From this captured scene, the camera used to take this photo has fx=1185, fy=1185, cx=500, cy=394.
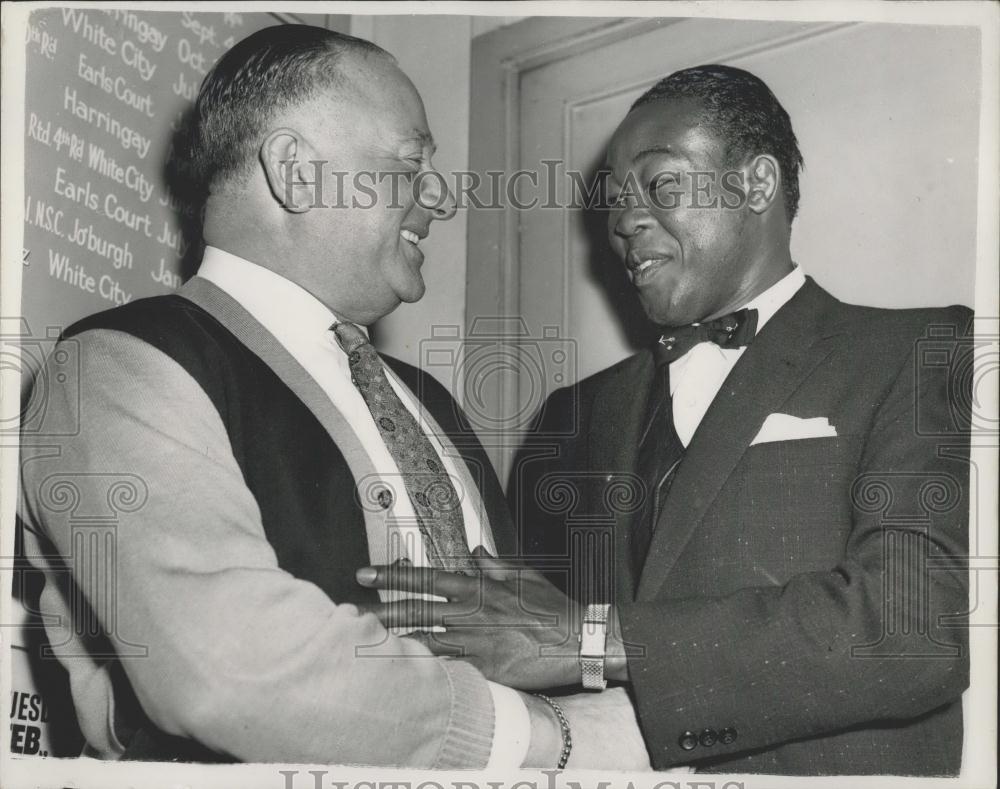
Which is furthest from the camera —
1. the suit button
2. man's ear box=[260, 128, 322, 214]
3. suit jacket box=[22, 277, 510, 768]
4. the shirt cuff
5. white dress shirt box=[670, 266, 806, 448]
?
white dress shirt box=[670, 266, 806, 448]

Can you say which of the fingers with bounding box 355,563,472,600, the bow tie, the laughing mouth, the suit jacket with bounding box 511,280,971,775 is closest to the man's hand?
the fingers with bounding box 355,563,472,600

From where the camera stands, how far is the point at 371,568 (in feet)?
5.16

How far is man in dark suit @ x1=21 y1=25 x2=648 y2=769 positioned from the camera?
1.41 metres

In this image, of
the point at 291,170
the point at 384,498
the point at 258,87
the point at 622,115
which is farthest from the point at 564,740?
the point at 622,115

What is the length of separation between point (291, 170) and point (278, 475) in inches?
19.2

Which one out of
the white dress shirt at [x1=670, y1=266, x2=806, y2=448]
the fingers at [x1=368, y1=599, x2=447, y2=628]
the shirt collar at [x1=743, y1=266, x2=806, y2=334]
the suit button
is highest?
the shirt collar at [x1=743, y1=266, x2=806, y2=334]

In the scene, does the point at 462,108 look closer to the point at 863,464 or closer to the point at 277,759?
the point at 863,464

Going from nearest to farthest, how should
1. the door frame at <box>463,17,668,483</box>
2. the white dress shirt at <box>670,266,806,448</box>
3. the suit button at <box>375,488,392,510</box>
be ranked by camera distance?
1. the suit button at <box>375,488,392,510</box>
2. the white dress shirt at <box>670,266,806,448</box>
3. the door frame at <box>463,17,668,483</box>

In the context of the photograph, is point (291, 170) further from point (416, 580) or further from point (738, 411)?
point (738, 411)

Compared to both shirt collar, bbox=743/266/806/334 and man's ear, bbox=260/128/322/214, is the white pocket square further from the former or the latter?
man's ear, bbox=260/128/322/214

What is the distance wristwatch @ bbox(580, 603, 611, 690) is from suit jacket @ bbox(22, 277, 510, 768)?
16 centimetres

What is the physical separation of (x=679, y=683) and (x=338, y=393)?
2.07 ft

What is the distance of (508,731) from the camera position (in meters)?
1.52

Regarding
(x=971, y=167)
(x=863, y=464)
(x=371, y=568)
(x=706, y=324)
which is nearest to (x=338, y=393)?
(x=371, y=568)
